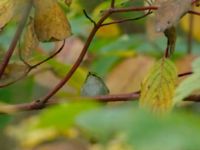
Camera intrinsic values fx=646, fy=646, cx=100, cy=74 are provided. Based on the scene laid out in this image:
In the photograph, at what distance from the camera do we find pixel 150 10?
37.9 inches

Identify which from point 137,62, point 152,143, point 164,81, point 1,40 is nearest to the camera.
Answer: point 152,143

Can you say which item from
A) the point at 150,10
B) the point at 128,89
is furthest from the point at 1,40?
the point at 150,10

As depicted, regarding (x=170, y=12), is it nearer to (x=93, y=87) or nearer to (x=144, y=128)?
(x=93, y=87)

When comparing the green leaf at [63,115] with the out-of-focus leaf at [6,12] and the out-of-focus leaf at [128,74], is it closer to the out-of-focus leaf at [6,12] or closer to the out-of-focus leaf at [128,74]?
the out-of-focus leaf at [6,12]

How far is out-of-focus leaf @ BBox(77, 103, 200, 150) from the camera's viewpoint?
0.35 meters

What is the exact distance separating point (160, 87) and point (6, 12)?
0.81ft

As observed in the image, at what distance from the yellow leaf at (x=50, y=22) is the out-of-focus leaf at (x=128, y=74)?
33.8 inches

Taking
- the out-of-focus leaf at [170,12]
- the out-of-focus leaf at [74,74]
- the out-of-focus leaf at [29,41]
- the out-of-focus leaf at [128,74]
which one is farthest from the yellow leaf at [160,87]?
the out-of-focus leaf at [128,74]

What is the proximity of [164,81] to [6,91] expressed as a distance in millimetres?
513

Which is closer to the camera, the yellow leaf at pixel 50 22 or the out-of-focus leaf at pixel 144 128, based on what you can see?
the out-of-focus leaf at pixel 144 128

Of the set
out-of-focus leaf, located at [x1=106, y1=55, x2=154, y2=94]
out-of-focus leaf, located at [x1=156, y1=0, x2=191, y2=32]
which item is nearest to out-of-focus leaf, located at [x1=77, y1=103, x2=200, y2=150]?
out-of-focus leaf, located at [x1=156, y1=0, x2=191, y2=32]

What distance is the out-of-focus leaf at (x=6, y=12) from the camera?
93 cm

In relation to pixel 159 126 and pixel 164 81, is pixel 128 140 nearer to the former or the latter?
pixel 159 126

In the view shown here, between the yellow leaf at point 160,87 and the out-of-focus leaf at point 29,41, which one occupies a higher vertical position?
the out-of-focus leaf at point 29,41
